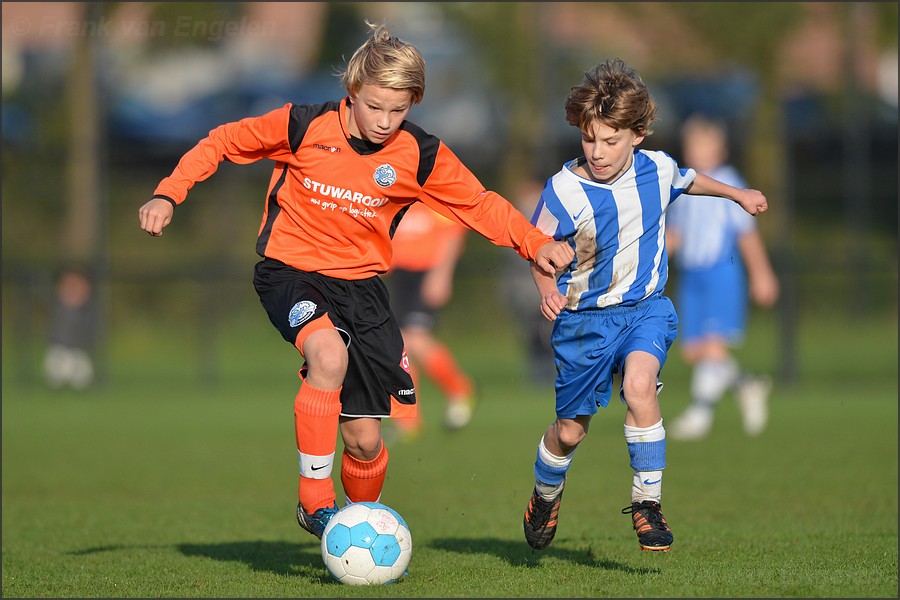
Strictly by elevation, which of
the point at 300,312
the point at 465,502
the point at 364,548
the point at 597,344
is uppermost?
the point at 300,312

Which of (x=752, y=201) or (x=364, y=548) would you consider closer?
(x=364, y=548)

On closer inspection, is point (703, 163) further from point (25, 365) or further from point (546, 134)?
point (25, 365)

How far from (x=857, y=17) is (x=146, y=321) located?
11288 mm

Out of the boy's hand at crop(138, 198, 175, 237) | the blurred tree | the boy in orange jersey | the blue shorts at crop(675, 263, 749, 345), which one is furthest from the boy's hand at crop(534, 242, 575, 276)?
the blurred tree

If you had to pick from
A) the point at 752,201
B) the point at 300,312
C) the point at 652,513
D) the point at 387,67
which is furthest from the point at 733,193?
the point at 300,312

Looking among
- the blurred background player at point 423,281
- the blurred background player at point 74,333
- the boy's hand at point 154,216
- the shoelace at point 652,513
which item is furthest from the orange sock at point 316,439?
the blurred background player at point 74,333

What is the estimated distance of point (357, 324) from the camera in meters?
4.82

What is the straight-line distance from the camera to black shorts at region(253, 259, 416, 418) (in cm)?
477

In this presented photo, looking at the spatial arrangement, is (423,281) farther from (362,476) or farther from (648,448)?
(648,448)

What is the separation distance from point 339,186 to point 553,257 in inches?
35.2

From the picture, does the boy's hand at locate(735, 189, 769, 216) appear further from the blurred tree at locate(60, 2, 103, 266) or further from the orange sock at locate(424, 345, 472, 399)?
the blurred tree at locate(60, 2, 103, 266)

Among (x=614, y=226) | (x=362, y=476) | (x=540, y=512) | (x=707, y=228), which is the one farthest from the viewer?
(x=707, y=228)

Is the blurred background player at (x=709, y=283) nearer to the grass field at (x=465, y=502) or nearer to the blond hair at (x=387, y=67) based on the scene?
the grass field at (x=465, y=502)

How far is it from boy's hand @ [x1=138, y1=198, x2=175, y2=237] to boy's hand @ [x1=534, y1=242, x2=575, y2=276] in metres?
1.37
